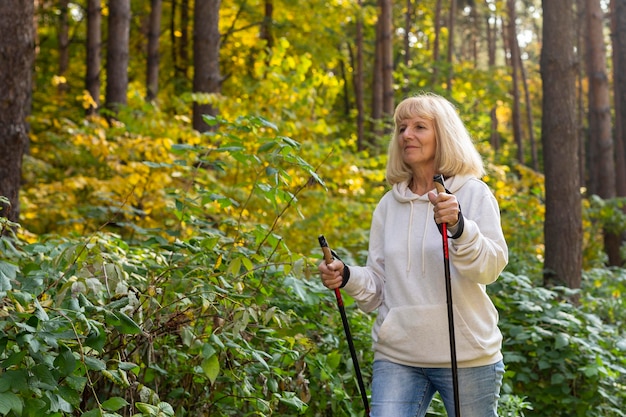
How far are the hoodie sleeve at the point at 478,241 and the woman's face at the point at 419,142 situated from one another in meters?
0.24

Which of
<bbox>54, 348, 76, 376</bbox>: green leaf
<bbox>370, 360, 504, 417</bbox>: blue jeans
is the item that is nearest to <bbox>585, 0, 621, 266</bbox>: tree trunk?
<bbox>370, 360, 504, 417</bbox>: blue jeans

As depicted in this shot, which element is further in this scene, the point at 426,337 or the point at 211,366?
the point at 426,337

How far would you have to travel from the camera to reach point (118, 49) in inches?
533

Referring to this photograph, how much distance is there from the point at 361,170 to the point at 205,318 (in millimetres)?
6404

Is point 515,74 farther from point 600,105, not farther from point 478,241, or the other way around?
point 478,241

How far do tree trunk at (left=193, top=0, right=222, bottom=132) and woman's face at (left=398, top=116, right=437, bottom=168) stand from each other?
7.69m

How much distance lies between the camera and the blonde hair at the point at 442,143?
139 inches

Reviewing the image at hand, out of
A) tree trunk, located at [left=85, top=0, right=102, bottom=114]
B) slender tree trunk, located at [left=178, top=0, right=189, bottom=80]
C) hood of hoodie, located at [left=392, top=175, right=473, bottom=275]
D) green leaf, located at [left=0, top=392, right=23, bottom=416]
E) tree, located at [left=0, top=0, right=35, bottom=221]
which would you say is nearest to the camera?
green leaf, located at [left=0, top=392, right=23, bottom=416]

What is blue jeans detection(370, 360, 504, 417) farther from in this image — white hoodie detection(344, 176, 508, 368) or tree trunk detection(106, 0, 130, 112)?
tree trunk detection(106, 0, 130, 112)

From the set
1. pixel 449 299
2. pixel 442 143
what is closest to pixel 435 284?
Result: pixel 449 299

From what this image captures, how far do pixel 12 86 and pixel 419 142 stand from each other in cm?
401

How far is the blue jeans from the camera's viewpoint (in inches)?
131

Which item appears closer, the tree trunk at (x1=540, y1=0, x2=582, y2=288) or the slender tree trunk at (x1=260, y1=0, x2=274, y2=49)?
the tree trunk at (x1=540, y1=0, x2=582, y2=288)

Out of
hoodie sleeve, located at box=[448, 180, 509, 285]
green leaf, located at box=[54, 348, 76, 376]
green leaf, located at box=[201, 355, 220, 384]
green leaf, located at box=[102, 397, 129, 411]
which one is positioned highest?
hoodie sleeve, located at box=[448, 180, 509, 285]
